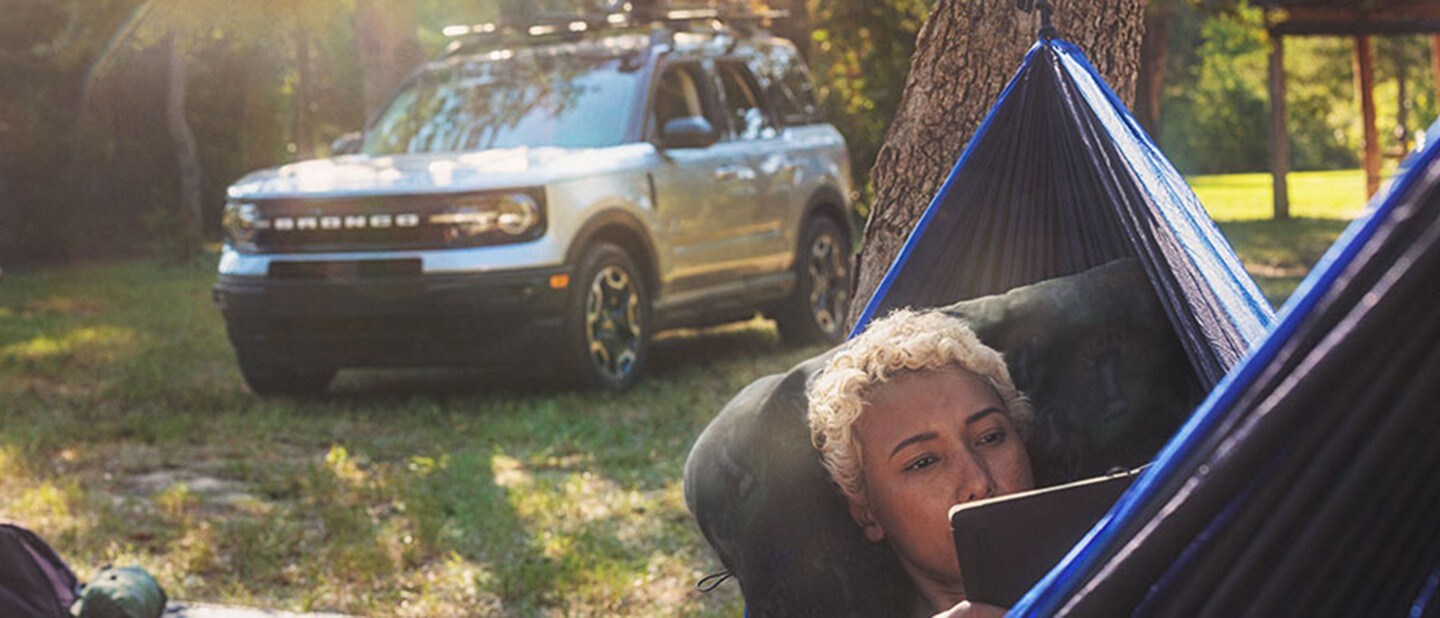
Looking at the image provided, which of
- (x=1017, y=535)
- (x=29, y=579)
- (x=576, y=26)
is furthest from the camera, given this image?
(x=576, y=26)

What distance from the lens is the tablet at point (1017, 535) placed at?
221 cm

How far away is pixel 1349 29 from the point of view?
20219 millimetres

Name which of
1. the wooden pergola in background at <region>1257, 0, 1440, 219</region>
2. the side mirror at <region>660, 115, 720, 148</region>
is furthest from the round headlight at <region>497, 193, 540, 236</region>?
the wooden pergola in background at <region>1257, 0, 1440, 219</region>

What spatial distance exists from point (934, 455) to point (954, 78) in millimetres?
1872

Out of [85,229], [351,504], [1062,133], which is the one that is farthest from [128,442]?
[85,229]

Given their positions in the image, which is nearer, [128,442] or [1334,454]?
[1334,454]

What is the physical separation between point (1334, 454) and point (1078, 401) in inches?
45.8

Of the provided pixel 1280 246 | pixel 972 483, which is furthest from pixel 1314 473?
pixel 1280 246

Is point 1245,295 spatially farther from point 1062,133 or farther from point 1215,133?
point 1215,133

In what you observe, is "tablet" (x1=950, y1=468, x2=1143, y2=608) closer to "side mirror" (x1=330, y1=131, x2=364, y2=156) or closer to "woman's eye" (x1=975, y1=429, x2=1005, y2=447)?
"woman's eye" (x1=975, y1=429, x2=1005, y2=447)

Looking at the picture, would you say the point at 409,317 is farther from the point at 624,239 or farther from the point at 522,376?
Answer: the point at 522,376

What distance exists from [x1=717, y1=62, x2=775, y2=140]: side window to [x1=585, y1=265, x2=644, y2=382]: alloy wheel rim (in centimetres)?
145

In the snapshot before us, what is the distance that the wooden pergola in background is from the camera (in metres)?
19.8

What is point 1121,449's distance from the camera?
2.74m
